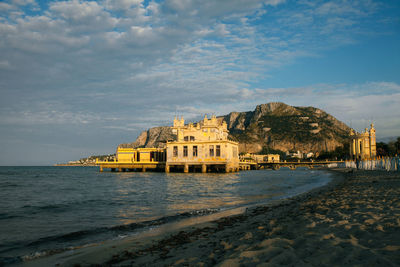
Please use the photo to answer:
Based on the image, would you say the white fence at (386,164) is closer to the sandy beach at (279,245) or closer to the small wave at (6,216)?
the sandy beach at (279,245)

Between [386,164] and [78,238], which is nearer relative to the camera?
[78,238]

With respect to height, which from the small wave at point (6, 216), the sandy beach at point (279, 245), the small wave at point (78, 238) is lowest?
the small wave at point (6, 216)

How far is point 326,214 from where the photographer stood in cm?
857

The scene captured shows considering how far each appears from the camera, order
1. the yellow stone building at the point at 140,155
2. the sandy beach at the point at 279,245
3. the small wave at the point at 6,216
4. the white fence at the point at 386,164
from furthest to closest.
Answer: the yellow stone building at the point at 140,155
the white fence at the point at 386,164
the small wave at the point at 6,216
the sandy beach at the point at 279,245

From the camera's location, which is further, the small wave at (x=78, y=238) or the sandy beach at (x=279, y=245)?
the small wave at (x=78, y=238)

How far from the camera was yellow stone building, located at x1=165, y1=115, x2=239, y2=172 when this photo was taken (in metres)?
62.7

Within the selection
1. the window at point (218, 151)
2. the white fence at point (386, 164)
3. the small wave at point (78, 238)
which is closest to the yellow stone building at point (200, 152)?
the window at point (218, 151)

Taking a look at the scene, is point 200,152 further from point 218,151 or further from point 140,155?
point 140,155

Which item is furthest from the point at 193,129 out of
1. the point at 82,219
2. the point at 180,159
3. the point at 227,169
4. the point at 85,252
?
the point at 85,252

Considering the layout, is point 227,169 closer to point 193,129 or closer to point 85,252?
point 193,129

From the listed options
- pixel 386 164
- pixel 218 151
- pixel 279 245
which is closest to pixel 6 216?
pixel 279 245

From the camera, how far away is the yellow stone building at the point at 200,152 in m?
62.7

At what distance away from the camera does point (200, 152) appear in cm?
6388

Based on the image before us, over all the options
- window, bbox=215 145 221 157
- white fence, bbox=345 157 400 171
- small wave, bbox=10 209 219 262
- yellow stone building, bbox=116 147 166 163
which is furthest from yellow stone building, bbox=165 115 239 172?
small wave, bbox=10 209 219 262
